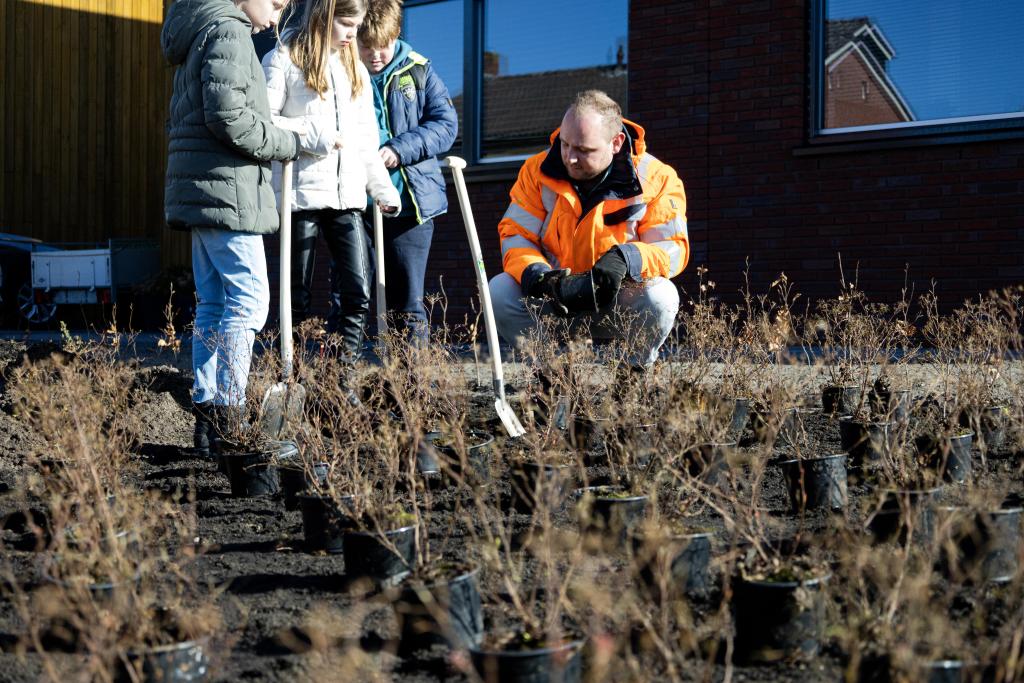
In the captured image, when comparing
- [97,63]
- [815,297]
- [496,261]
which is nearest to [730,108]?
[815,297]

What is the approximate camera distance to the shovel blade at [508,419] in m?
4.49

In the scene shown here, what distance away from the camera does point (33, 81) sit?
1383 cm

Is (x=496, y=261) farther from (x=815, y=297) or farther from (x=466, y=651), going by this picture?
(x=466, y=651)

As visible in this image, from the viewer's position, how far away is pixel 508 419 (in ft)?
14.9

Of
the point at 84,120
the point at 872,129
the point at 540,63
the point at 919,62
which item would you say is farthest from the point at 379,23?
the point at 84,120

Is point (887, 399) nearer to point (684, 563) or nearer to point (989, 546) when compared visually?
point (989, 546)

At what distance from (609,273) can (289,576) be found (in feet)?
6.96

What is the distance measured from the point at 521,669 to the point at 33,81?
13.8 metres

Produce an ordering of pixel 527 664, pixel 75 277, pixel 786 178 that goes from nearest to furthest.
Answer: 1. pixel 527 664
2. pixel 786 178
3. pixel 75 277

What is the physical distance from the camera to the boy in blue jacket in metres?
5.12

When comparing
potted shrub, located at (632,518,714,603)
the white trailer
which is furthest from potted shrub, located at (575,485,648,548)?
the white trailer

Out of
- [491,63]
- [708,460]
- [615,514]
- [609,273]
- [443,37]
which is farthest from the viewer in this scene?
[443,37]

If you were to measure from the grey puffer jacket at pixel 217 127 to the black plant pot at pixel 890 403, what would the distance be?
2.51m

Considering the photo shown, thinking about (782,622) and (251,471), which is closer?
(782,622)
